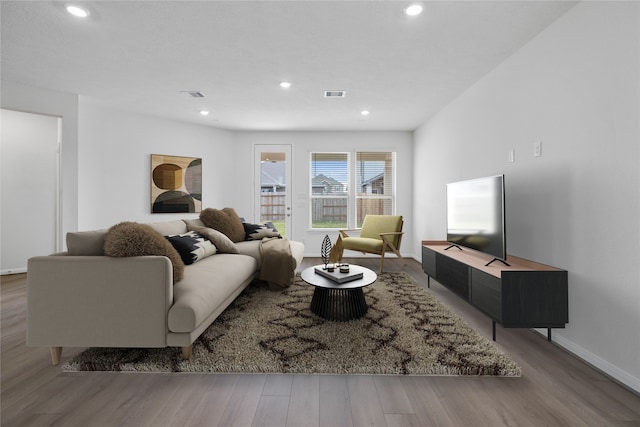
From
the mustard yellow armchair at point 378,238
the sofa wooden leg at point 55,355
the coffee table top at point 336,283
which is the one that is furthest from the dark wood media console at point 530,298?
the sofa wooden leg at point 55,355

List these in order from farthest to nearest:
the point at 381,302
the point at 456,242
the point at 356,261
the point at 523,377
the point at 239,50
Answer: the point at 356,261 < the point at 456,242 < the point at 381,302 < the point at 239,50 < the point at 523,377

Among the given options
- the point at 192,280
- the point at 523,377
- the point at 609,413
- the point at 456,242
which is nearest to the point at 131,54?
the point at 192,280

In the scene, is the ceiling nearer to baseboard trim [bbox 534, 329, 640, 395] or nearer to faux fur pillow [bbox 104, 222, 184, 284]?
faux fur pillow [bbox 104, 222, 184, 284]

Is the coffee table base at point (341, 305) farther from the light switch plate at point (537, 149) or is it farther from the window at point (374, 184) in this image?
the window at point (374, 184)

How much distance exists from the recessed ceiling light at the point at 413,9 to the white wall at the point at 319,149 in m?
3.65

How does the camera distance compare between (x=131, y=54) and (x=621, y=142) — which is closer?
(x=621, y=142)

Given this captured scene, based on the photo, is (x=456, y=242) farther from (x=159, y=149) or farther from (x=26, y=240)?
(x=26, y=240)

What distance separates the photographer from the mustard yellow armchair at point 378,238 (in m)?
4.40

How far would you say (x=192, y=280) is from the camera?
215cm

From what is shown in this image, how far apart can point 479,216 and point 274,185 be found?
4.03 meters

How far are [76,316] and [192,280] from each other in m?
0.68

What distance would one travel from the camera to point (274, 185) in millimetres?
5938

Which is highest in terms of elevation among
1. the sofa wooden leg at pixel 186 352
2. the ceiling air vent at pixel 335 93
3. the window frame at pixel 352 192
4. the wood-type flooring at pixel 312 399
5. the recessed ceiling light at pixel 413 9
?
the ceiling air vent at pixel 335 93

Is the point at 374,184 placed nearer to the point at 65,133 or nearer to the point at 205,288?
the point at 205,288
